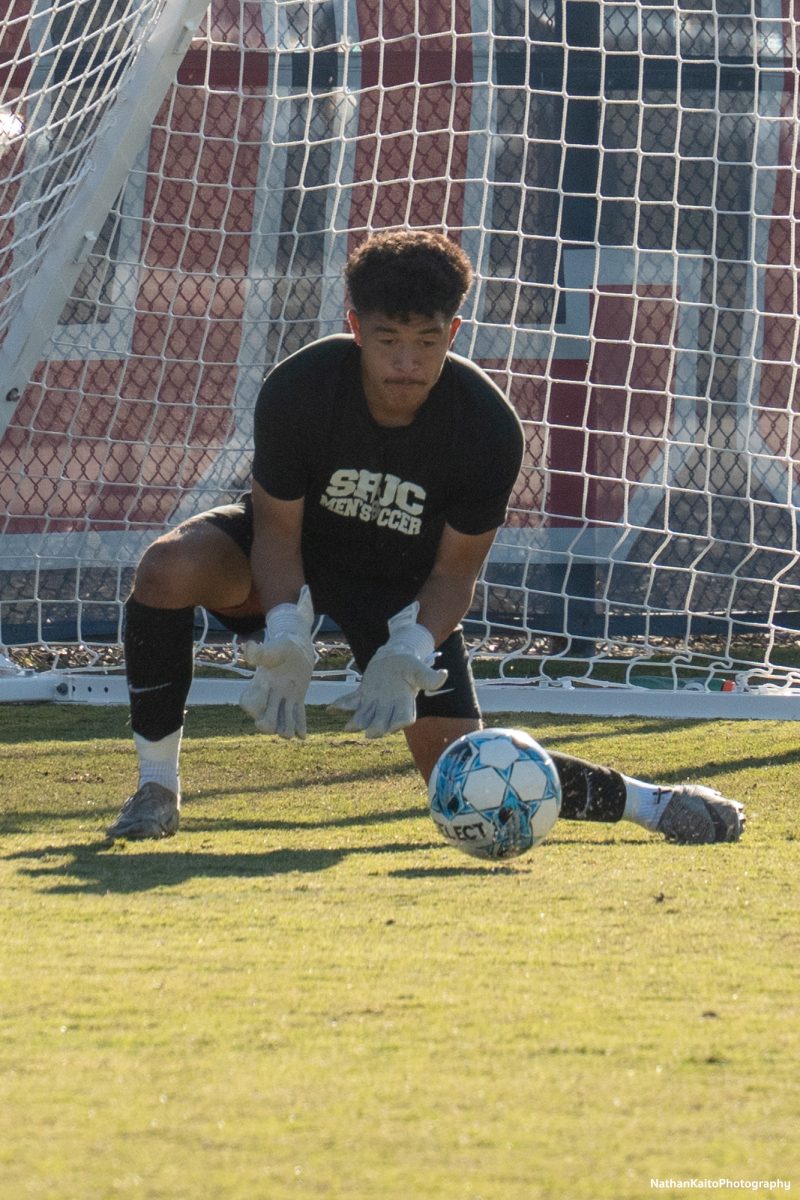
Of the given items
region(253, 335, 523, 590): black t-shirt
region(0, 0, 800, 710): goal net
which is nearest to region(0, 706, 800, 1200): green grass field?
region(253, 335, 523, 590): black t-shirt

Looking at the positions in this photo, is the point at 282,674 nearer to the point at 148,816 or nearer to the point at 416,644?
the point at 416,644

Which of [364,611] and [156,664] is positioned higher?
[364,611]

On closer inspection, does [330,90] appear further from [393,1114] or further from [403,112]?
[393,1114]

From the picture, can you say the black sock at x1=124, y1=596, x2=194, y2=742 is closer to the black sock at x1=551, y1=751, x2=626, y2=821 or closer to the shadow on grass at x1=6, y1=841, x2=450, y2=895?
the shadow on grass at x1=6, y1=841, x2=450, y2=895

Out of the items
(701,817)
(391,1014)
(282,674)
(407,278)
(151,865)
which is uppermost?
(407,278)

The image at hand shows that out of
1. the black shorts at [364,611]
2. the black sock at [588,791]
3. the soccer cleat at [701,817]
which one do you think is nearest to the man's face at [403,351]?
the black shorts at [364,611]

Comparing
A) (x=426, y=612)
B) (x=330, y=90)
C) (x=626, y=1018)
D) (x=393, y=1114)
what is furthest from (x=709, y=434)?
(x=393, y=1114)

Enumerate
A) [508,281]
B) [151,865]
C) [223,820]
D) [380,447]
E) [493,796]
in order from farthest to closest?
[508,281] < [223,820] < [380,447] < [151,865] < [493,796]

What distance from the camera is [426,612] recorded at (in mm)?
3932

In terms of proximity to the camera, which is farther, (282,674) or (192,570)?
(192,570)

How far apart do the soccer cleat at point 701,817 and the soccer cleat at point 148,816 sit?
3.85 ft

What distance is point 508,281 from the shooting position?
726 centimetres

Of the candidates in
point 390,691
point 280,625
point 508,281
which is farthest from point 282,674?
point 508,281

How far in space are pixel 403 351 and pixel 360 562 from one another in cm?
66
